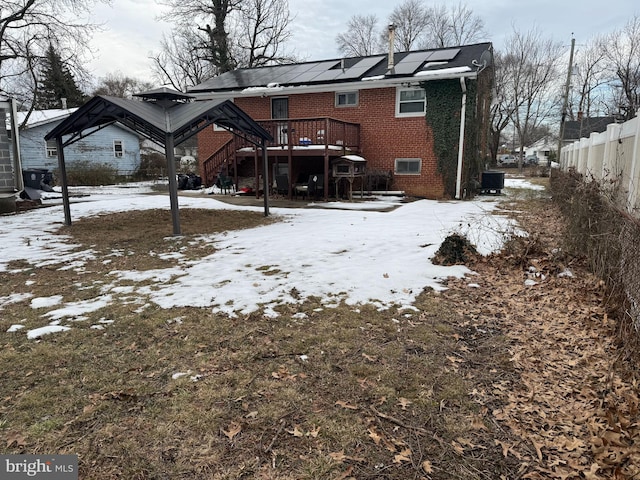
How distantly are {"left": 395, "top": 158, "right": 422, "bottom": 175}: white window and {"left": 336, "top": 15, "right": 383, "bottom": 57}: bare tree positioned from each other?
32.3 meters

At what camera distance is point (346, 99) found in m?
16.2

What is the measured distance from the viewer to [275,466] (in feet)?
7.39

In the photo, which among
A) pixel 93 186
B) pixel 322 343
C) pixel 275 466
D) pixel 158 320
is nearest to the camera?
pixel 275 466

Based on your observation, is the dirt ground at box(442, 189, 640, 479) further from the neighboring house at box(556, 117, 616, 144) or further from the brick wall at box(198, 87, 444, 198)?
the neighboring house at box(556, 117, 616, 144)

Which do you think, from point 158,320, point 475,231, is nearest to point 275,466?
point 158,320

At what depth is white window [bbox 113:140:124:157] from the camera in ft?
93.4

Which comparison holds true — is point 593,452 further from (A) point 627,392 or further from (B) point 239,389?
(B) point 239,389

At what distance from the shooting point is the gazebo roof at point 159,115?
7953mm

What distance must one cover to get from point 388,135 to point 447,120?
2.16m

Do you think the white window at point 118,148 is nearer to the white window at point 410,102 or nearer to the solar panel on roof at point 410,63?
the solar panel on roof at point 410,63

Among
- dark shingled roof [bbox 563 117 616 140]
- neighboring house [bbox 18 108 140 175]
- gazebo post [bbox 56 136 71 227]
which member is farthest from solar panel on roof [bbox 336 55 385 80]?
dark shingled roof [bbox 563 117 616 140]

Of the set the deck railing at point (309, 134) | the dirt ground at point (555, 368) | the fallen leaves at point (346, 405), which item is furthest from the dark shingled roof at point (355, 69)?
the fallen leaves at point (346, 405)

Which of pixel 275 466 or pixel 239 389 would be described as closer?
pixel 275 466

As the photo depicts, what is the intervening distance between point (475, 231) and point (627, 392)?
18.2ft
